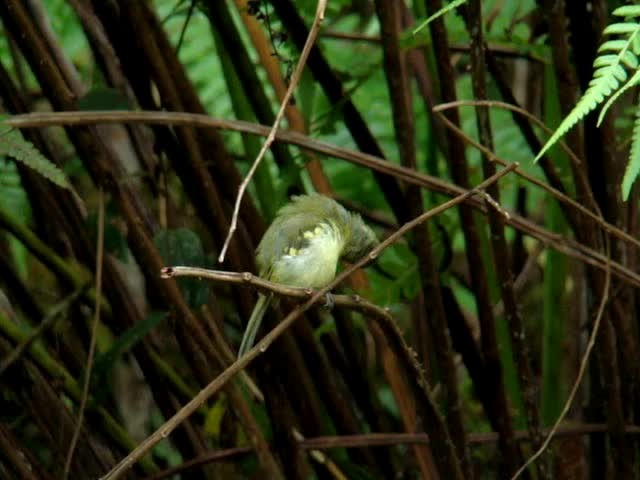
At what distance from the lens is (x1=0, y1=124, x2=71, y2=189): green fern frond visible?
53.1 inches

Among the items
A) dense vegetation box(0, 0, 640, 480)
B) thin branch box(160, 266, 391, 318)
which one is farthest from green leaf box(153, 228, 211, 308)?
thin branch box(160, 266, 391, 318)

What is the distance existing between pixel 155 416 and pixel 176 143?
5.11 ft

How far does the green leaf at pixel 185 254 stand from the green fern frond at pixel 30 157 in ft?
1.27

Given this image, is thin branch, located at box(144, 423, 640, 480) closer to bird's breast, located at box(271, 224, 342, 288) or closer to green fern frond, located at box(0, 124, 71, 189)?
bird's breast, located at box(271, 224, 342, 288)

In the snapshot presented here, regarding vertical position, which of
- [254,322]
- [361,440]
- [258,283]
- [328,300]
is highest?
[258,283]

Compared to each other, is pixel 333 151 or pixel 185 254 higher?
pixel 333 151

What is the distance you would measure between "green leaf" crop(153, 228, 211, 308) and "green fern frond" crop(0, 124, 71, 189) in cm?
39

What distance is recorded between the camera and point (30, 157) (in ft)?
4.47

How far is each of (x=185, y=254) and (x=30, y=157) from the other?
43 cm

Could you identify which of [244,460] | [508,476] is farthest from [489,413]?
[244,460]

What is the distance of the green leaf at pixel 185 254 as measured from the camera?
68.1 inches

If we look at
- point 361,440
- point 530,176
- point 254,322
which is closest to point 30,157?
point 254,322

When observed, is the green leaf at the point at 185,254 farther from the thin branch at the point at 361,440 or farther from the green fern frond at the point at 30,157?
the green fern frond at the point at 30,157

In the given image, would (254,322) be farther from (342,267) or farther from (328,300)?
(342,267)
